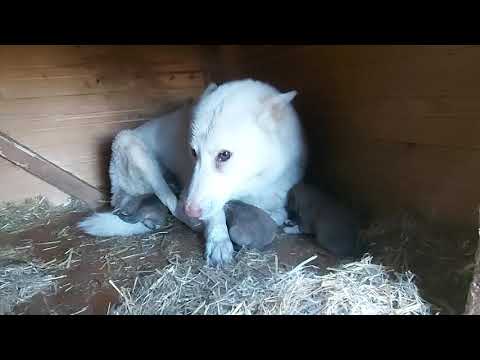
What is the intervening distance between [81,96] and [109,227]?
132 cm

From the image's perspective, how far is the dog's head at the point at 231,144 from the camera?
233 centimetres

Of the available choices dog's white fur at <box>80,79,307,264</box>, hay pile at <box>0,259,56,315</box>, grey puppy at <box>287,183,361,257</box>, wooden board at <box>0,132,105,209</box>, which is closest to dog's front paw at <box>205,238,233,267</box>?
dog's white fur at <box>80,79,307,264</box>

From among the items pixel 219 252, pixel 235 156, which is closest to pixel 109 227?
pixel 219 252

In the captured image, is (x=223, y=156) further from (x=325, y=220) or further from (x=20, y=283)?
(x=20, y=283)

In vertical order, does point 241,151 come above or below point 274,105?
below

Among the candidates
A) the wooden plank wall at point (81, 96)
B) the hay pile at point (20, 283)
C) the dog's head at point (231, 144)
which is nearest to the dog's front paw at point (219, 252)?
the dog's head at point (231, 144)

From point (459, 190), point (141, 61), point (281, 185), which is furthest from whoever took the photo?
point (141, 61)

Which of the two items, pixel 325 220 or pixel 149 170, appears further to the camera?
pixel 149 170

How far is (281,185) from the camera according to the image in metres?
2.82

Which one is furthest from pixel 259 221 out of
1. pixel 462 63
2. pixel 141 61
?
pixel 141 61

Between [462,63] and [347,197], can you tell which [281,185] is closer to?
[347,197]

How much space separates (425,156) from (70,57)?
2947 mm

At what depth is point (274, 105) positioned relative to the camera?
255cm

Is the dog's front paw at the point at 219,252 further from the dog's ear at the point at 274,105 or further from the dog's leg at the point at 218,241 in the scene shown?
the dog's ear at the point at 274,105
